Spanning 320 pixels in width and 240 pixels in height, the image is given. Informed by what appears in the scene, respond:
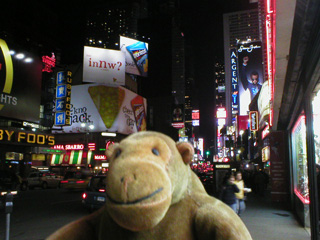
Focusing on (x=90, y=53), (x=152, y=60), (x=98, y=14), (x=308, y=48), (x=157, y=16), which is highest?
(x=98, y=14)

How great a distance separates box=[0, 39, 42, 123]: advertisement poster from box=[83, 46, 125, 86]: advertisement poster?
17.6m

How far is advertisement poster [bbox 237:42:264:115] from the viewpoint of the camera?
5588 centimetres

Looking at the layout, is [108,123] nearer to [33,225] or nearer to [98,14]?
[33,225]

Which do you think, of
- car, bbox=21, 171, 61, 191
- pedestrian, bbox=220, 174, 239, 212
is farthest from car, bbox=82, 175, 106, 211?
car, bbox=21, 171, 61, 191

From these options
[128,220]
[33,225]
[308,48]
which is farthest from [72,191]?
[128,220]

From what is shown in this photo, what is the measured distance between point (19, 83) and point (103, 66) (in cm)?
2059

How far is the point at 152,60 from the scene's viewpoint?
7738 centimetres

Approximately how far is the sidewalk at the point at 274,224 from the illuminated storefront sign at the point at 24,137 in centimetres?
1577

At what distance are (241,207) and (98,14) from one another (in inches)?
4652

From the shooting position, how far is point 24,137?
21562mm

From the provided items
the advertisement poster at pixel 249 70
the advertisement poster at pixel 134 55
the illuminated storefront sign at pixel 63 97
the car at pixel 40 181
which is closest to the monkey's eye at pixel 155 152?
the car at pixel 40 181

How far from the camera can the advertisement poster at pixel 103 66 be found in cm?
3894

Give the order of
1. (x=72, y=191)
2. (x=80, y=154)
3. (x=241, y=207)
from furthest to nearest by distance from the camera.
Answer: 1. (x=80, y=154)
2. (x=72, y=191)
3. (x=241, y=207)

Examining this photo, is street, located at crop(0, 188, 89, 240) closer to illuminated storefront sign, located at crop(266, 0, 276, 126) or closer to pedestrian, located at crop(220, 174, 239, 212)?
pedestrian, located at crop(220, 174, 239, 212)
